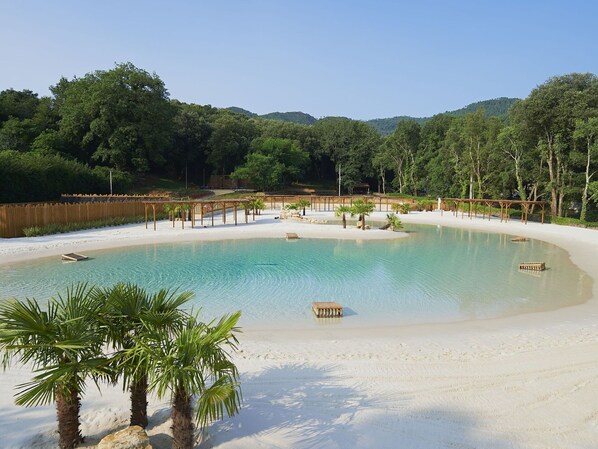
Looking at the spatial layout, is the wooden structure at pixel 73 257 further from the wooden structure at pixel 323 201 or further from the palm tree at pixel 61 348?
the wooden structure at pixel 323 201

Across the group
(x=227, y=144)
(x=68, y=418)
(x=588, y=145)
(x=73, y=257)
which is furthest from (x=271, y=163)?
(x=68, y=418)

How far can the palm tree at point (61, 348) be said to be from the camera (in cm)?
484

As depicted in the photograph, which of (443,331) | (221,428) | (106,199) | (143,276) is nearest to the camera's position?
(221,428)

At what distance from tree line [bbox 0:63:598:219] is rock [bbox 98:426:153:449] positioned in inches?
1479

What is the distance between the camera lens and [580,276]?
1767 centimetres

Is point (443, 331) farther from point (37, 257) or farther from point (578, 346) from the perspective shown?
point (37, 257)

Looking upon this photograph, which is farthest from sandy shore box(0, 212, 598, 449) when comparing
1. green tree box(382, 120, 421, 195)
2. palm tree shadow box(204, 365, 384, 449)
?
green tree box(382, 120, 421, 195)

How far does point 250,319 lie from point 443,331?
17.0ft

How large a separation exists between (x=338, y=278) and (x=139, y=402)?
39.8ft

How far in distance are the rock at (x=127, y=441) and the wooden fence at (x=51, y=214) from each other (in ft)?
83.5

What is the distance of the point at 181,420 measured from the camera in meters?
4.99

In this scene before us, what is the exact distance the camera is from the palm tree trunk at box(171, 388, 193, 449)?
16.4 ft

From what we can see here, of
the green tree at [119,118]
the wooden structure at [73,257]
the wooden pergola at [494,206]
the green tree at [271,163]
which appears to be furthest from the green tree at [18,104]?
the wooden pergola at [494,206]

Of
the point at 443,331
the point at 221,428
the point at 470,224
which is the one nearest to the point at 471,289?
the point at 443,331
